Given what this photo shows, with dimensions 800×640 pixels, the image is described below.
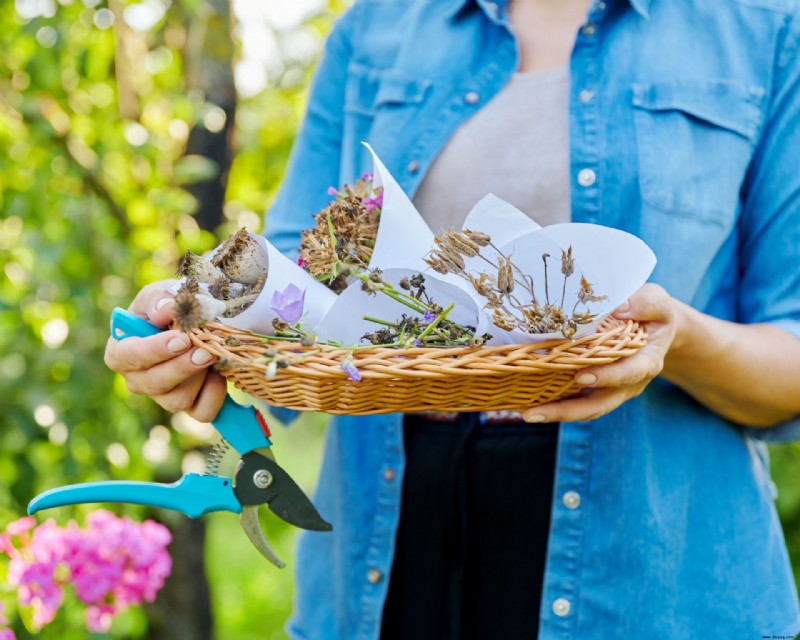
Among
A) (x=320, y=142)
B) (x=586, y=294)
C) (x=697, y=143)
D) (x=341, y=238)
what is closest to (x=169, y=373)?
(x=341, y=238)

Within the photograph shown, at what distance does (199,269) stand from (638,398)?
1.91 ft

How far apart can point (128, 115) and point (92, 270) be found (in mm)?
529

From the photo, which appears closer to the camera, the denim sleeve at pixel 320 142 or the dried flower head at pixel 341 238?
the dried flower head at pixel 341 238

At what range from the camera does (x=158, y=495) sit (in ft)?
3.24

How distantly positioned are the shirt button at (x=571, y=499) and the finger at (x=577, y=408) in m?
0.23

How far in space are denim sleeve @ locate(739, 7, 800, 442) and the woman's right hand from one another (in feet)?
2.31

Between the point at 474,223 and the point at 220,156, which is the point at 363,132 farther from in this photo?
the point at 220,156

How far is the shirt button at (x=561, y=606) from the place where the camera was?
116 cm

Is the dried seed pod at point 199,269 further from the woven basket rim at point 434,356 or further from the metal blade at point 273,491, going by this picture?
the metal blade at point 273,491

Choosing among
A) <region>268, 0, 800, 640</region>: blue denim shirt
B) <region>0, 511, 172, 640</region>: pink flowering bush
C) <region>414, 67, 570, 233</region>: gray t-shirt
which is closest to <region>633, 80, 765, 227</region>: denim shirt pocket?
<region>268, 0, 800, 640</region>: blue denim shirt

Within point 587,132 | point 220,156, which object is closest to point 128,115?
point 220,156

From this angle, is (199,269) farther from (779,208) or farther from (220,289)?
(779,208)

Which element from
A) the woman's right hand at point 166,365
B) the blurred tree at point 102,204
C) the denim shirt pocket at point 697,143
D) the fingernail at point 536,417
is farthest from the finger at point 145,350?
the blurred tree at point 102,204

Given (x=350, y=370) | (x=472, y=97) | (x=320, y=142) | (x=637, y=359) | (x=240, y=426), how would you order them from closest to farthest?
(x=350, y=370), (x=637, y=359), (x=240, y=426), (x=472, y=97), (x=320, y=142)
